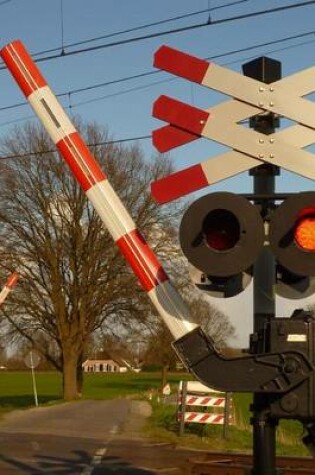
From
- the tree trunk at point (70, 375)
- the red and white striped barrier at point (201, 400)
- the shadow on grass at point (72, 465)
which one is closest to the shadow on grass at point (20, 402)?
the tree trunk at point (70, 375)

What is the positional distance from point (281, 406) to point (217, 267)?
2.11 feet

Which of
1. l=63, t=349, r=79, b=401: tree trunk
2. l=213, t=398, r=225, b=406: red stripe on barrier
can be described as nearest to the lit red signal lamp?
l=213, t=398, r=225, b=406: red stripe on barrier

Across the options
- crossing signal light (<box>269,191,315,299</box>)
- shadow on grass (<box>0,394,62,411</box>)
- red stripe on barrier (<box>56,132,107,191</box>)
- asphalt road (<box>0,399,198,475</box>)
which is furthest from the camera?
shadow on grass (<box>0,394,62,411</box>)

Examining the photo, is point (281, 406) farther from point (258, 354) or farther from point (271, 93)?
point (271, 93)

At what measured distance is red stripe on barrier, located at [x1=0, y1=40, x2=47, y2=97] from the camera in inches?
163

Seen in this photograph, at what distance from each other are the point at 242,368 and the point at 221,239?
1.84 ft

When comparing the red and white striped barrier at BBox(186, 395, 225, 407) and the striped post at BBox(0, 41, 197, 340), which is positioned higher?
the striped post at BBox(0, 41, 197, 340)

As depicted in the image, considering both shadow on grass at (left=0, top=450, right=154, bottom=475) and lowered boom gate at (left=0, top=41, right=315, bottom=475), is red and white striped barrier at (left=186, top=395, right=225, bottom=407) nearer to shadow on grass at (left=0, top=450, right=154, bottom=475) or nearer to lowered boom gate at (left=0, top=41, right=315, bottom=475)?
shadow on grass at (left=0, top=450, right=154, bottom=475)

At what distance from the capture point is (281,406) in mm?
3379

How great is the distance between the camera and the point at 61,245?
1533 inches

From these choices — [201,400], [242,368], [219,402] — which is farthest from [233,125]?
[201,400]

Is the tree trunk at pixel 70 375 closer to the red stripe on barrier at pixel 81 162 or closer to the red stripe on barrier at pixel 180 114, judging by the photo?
the red stripe on barrier at pixel 81 162

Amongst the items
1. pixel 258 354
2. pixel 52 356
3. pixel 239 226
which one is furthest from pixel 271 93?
pixel 52 356

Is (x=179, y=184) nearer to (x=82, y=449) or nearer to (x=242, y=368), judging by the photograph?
(x=242, y=368)
